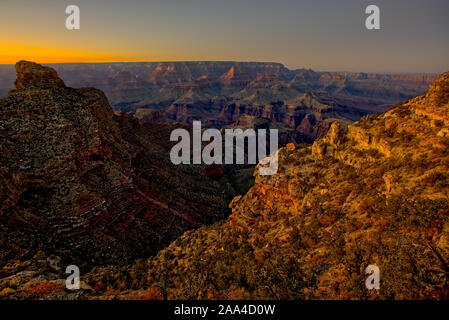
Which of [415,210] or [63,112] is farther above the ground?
[63,112]

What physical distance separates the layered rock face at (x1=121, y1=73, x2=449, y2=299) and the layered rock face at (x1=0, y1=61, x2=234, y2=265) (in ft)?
24.0

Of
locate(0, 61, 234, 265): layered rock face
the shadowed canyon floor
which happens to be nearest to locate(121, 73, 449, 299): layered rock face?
the shadowed canyon floor

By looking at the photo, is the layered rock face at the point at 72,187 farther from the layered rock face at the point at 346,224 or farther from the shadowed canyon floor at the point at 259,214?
the layered rock face at the point at 346,224

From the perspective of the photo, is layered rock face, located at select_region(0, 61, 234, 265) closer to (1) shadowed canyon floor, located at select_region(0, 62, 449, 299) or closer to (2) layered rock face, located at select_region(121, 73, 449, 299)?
(1) shadowed canyon floor, located at select_region(0, 62, 449, 299)

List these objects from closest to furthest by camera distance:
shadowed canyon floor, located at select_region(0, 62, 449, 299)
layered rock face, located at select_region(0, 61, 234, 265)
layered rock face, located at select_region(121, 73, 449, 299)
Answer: layered rock face, located at select_region(121, 73, 449, 299)
shadowed canyon floor, located at select_region(0, 62, 449, 299)
layered rock face, located at select_region(0, 61, 234, 265)

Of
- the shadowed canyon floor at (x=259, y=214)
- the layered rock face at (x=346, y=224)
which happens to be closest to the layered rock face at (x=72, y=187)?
the shadowed canyon floor at (x=259, y=214)

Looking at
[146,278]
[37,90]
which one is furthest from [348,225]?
[37,90]

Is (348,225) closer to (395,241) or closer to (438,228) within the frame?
(395,241)

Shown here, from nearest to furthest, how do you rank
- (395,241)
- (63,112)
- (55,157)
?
(395,241) < (55,157) < (63,112)

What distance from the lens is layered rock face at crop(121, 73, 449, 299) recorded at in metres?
7.33

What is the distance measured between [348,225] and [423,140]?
552 centimetres

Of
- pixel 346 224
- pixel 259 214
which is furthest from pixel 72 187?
pixel 346 224

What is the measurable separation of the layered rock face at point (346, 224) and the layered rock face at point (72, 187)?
7.30 m

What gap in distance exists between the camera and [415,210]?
26.3 ft
